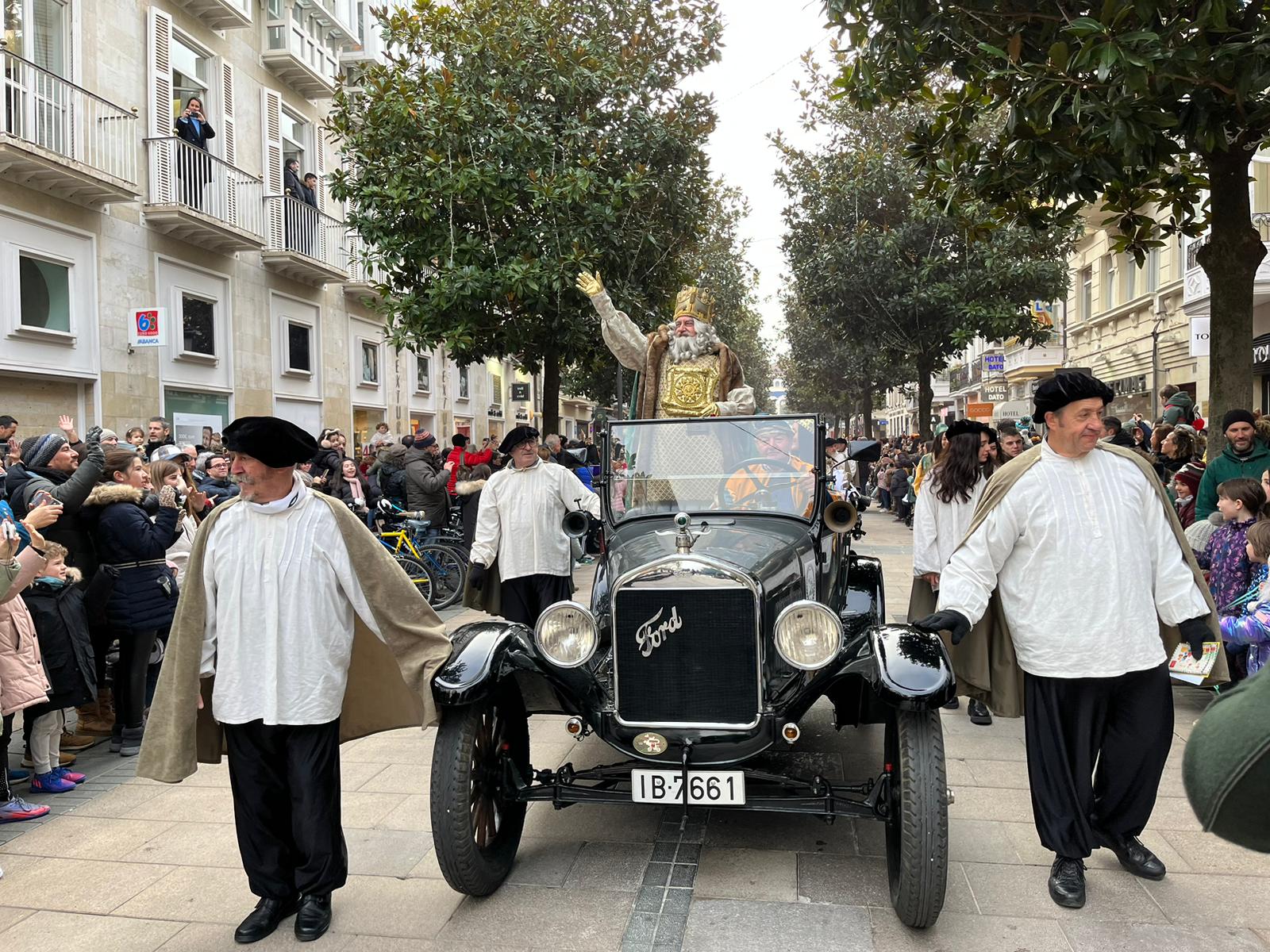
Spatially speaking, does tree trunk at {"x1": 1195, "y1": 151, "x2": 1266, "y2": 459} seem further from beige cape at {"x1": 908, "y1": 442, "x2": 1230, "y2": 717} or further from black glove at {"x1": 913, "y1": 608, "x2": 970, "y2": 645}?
black glove at {"x1": 913, "y1": 608, "x2": 970, "y2": 645}

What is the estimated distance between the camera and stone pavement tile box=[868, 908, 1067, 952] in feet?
→ 10.4

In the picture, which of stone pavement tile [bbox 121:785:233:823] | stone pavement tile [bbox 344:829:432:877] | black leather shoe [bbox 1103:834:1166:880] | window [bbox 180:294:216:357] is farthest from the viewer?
window [bbox 180:294:216:357]

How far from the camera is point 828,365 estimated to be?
34.4m

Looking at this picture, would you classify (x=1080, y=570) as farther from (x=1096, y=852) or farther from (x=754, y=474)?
(x=754, y=474)

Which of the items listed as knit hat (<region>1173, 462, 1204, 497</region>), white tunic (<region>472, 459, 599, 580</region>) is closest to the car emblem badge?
white tunic (<region>472, 459, 599, 580</region>)

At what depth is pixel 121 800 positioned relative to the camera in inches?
189

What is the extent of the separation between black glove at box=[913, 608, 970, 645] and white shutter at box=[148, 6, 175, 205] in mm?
15414

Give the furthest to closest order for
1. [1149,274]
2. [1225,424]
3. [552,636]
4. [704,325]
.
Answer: [1149,274] < [704,325] < [1225,424] < [552,636]

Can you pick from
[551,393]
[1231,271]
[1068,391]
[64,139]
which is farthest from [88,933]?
[64,139]

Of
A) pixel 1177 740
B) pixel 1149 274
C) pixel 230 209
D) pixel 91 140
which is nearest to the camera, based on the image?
pixel 1177 740

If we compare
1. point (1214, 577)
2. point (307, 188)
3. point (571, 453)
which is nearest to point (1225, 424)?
point (1214, 577)

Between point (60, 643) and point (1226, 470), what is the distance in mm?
Answer: 7445

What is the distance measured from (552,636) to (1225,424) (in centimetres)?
560

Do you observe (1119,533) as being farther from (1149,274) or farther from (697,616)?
(1149,274)
